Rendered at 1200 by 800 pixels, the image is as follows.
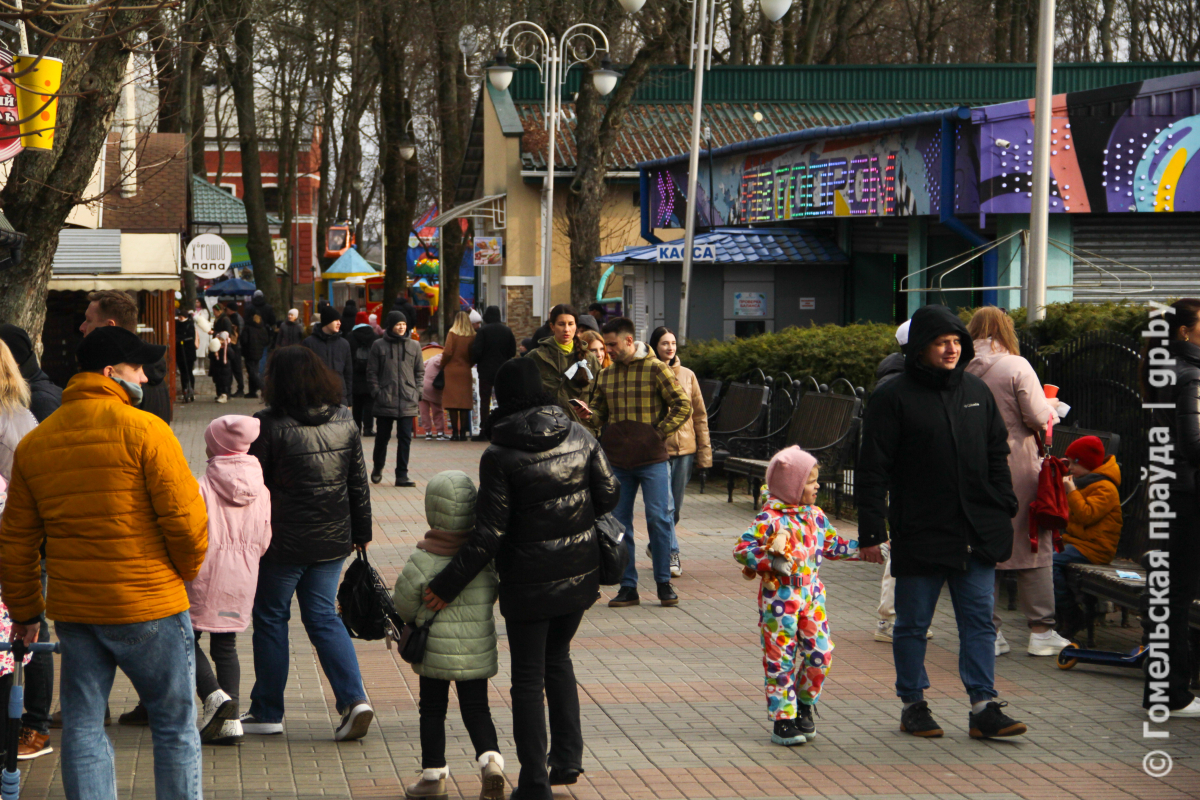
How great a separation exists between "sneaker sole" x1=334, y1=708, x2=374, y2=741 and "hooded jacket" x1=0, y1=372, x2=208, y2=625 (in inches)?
65.5

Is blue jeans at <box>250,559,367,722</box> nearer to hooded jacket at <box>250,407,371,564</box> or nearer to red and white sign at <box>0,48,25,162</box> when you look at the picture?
hooded jacket at <box>250,407,371,564</box>

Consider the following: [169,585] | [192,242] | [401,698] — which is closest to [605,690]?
[401,698]

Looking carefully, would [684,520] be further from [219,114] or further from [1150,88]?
[219,114]

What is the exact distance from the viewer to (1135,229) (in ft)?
52.2

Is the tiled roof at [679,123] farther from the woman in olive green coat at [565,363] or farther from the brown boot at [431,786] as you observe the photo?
the brown boot at [431,786]

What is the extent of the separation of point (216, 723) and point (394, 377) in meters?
8.93

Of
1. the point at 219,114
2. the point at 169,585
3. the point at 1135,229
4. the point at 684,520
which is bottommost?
the point at 684,520

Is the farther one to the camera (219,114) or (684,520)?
(219,114)

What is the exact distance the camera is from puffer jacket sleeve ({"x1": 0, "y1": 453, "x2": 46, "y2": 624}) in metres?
4.42

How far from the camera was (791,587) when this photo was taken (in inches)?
233

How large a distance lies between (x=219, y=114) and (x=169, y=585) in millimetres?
48653

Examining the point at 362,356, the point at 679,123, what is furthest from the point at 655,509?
the point at 679,123

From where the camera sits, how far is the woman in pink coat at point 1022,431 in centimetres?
712

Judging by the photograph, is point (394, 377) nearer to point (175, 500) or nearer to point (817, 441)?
point (817, 441)
